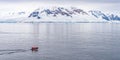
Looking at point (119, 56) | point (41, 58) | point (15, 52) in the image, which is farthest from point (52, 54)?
point (119, 56)

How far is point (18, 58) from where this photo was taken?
44594 mm

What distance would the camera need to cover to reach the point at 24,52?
169ft

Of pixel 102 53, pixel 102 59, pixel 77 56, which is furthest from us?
pixel 102 53

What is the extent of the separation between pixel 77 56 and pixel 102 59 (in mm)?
4510

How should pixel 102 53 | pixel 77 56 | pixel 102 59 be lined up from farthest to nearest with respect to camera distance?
pixel 102 53, pixel 77 56, pixel 102 59

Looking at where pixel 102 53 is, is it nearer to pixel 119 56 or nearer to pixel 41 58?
pixel 119 56

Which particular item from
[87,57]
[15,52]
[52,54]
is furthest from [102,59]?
[15,52]

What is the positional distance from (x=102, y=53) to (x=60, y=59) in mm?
9148

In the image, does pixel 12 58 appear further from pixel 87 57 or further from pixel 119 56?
pixel 119 56

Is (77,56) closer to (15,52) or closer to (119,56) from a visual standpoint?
(119,56)

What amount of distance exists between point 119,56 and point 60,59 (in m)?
9.73

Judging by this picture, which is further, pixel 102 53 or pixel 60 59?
pixel 102 53

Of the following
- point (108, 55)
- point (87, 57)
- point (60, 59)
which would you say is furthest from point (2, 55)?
point (108, 55)

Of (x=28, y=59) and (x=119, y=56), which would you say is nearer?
(x=28, y=59)
